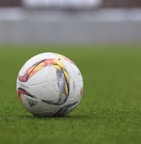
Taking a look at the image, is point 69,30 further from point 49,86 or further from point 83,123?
point 83,123

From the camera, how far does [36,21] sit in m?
30.5

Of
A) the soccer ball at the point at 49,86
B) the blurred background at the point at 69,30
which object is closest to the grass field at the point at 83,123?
the soccer ball at the point at 49,86

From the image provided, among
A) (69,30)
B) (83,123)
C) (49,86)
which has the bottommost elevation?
(69,30)

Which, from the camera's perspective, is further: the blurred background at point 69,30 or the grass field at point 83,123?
the blurred background at point 69,30

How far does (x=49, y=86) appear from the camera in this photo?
5.67 m

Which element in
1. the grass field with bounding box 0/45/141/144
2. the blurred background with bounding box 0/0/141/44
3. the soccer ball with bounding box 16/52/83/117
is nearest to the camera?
the grass field with bounding box 0/45/141/144

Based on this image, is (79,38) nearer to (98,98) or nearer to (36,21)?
(36,21)

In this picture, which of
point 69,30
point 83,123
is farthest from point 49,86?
point 69,30

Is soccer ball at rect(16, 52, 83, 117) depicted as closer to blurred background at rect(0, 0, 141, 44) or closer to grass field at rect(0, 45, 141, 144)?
grass field at rect(0, 45, 141, 144)

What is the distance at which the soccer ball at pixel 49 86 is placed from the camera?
224 inches

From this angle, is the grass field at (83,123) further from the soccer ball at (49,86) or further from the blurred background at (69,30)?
the blurred background at (69,30)

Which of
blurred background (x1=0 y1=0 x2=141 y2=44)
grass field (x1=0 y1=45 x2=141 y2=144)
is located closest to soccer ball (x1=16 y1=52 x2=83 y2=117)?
grass field (x1=0 y1=45 x2=141 y2=144)

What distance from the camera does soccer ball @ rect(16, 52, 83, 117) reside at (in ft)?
18.7

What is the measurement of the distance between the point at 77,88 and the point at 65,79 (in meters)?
0.18
